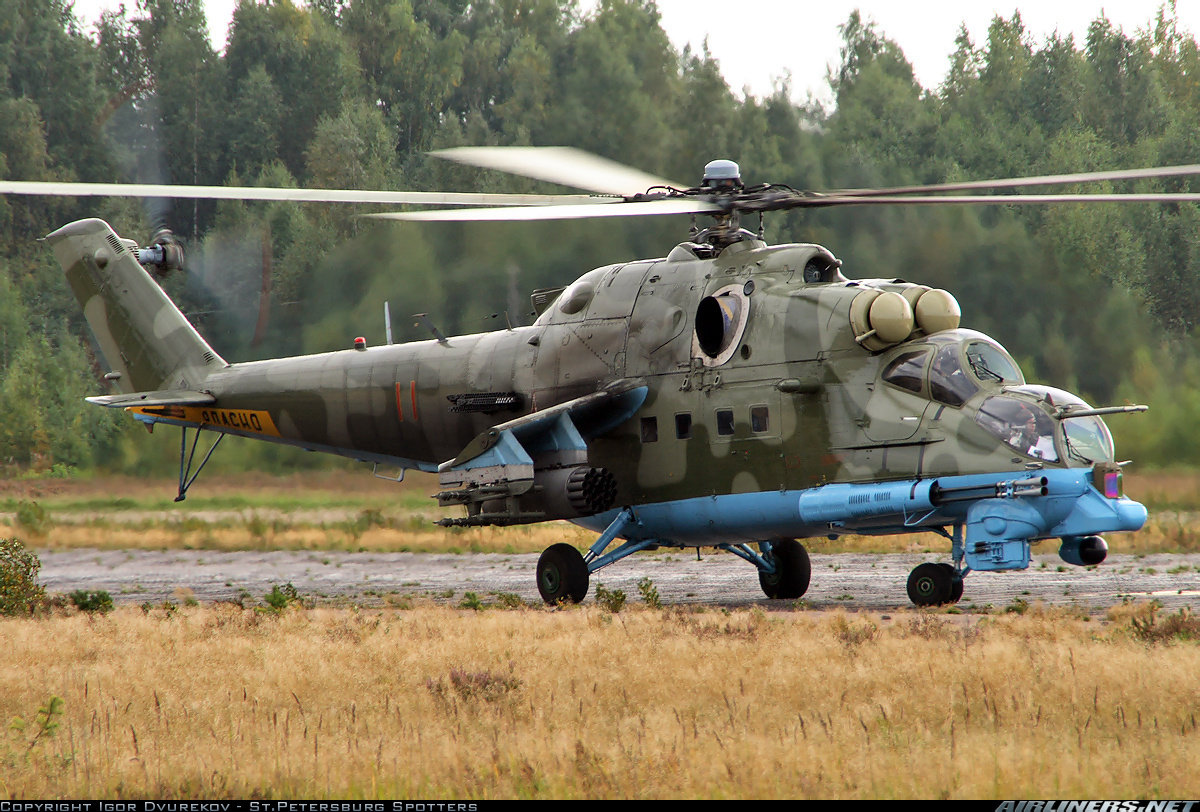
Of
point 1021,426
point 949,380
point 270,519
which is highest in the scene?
point 949,380

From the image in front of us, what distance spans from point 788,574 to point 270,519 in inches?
582

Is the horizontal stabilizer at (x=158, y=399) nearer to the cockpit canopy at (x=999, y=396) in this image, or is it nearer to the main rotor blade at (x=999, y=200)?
the main rotor blade at (x=999, y=200)

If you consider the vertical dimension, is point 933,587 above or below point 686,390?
below

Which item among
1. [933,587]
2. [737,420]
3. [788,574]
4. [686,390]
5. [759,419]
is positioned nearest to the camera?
[933,587]

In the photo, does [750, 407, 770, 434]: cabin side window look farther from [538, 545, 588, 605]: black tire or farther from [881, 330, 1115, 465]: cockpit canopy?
[538, 545, 588, 605]: black tire

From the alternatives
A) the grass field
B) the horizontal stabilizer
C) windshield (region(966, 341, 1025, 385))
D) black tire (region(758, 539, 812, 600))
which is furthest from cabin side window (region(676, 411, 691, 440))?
the grass field

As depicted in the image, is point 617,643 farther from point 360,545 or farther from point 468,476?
point 360,545

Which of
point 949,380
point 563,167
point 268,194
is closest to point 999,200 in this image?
point 949,380

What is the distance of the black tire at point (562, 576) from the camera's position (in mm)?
14055

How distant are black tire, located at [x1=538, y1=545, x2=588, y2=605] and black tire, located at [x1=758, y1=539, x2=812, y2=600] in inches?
99.2

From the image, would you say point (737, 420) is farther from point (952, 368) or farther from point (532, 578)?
point (532, 578)

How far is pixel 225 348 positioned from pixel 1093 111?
31.9 metres

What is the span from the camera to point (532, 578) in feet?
61.8

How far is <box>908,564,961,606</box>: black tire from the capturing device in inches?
488
